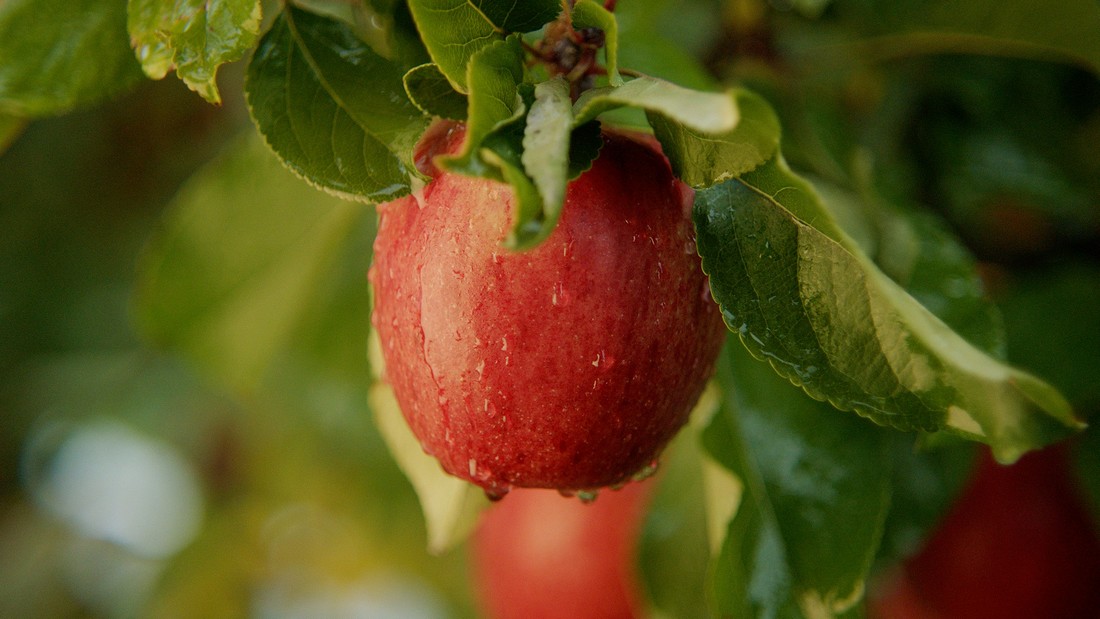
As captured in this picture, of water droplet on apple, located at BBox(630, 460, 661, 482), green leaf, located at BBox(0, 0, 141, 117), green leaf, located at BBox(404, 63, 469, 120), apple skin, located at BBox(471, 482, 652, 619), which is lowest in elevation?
apple skin, located at BBox(471, 482, 652, 619)

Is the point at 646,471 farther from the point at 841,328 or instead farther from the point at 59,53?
the point at 59,53

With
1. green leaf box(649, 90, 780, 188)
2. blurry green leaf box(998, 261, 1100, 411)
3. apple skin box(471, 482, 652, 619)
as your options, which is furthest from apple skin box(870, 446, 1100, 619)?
green leaf box(649, 90, 780, 188)

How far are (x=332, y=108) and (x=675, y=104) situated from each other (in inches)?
7.0

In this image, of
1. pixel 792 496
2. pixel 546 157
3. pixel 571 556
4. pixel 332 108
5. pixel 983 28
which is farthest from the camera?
pixel 571 556

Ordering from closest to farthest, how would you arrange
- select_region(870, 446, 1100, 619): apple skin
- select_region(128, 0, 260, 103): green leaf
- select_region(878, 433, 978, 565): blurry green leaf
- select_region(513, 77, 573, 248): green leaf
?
1. select_region(513, 77, 573, 248): green leaf
2. select_region(128, 0, 260, 103): green leaf
3. select_region(878, 433, 978, 565): blurry green leaf
4. select_region(870, 446, 1100, 619): apple skin

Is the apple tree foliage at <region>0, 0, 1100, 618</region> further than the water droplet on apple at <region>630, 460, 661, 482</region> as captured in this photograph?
No

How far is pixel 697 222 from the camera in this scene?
376mm

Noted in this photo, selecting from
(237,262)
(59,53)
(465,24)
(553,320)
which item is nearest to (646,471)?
(553,320)

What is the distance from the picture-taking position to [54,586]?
60.5 inches

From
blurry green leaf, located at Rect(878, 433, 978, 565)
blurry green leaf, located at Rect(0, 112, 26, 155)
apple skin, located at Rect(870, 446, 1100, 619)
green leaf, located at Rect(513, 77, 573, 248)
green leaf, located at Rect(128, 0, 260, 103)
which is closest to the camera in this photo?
green leaf, located at Rect(513, 77, 573, 248)

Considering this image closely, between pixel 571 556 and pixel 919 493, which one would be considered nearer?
pixel 919 493

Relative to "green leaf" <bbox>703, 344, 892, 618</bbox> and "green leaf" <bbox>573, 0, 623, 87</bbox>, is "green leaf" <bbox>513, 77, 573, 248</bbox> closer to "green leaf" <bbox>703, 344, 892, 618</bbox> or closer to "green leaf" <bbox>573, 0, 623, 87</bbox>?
"green leaf" <bbox>573, 0, 623, 87</bbox>

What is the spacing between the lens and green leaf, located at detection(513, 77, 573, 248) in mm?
267

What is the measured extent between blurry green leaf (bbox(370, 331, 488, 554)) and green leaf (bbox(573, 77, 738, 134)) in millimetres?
244
